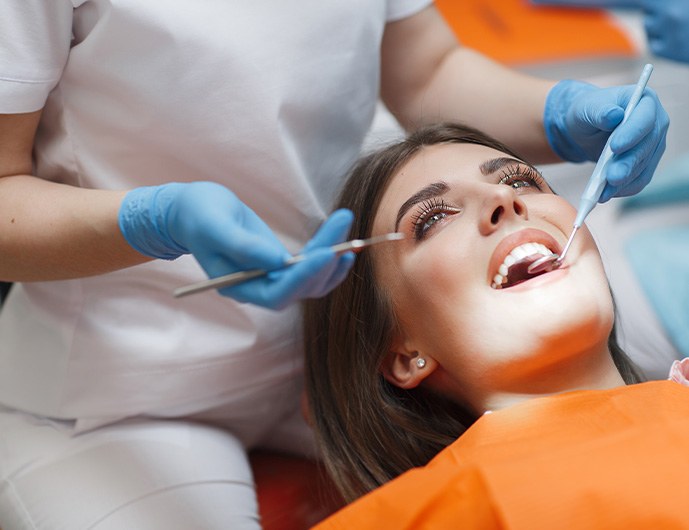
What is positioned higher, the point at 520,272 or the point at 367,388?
the point at 520,272

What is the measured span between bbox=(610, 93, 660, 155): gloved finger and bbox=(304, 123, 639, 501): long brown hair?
0.59ft

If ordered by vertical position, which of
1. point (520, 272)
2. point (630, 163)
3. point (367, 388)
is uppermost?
point (630, 163)

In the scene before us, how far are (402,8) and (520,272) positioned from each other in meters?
0.56

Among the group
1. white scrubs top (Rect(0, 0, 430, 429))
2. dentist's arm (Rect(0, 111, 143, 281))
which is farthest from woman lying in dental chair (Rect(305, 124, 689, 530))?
dentist's arm (Rect(0, 111, 143, 281))

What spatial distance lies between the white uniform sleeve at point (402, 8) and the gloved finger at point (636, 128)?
42cm

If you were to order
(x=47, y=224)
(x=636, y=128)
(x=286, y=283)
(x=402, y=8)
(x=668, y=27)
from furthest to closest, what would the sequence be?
(x=668, y=27) < (x=402, y=8) < (x=636, y=128) < (x=47, y=224) < (x=286, y=283)

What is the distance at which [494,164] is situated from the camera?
1220 mm

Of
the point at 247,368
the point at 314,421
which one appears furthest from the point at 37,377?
the point at 314,421

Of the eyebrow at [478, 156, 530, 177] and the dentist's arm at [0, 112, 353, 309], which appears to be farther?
the eyebrow at [478, 156, 530, 177]

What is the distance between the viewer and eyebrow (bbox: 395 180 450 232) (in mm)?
1188

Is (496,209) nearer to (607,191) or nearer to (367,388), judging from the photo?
(607,191)

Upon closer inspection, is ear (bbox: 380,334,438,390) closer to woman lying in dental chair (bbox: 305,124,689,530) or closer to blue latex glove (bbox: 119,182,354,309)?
woman lying in dental chair (bbox: 305,124,689,530)

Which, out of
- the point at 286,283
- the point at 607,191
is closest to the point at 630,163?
the point at 607,191

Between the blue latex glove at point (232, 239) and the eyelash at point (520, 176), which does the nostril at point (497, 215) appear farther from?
the blue latex glove at point (232, 239)
